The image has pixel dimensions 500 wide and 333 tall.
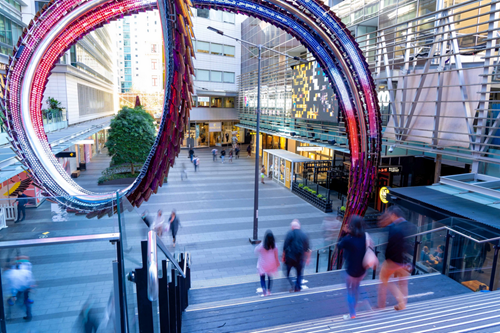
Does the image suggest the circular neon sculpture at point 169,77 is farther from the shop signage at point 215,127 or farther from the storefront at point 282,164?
the shop signage at point 215,127

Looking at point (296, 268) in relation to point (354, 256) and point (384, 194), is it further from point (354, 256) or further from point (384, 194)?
point (384, 194)

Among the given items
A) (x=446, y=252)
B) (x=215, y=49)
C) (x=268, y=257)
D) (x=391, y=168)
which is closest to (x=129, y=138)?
(x=391, y=168)

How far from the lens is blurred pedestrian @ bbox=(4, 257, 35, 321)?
3.08 meters

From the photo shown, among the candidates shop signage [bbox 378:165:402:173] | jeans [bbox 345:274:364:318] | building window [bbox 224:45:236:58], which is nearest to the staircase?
jeans [bbox 345:274:364:318]

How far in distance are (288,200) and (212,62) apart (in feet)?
90.3

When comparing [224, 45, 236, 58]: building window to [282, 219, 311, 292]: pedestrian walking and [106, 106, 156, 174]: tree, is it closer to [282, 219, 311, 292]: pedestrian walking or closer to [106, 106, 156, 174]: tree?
[106, 106, 156, 174]: tree

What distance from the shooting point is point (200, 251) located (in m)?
13.5

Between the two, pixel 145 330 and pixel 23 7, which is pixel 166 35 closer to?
pixel 145 330

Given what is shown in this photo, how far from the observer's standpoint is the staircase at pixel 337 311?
4.34 m

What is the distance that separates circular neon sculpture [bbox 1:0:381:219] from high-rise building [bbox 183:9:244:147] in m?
32.1

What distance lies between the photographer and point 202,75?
142ft

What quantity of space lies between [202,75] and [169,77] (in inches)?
1521

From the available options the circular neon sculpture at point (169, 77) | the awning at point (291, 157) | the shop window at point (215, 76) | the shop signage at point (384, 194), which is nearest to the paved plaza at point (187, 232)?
the circular neon sculpture at point (169, 77)

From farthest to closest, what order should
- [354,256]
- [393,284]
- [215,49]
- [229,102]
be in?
[229,102] < [215,49] < [393,284] < [354,256]
